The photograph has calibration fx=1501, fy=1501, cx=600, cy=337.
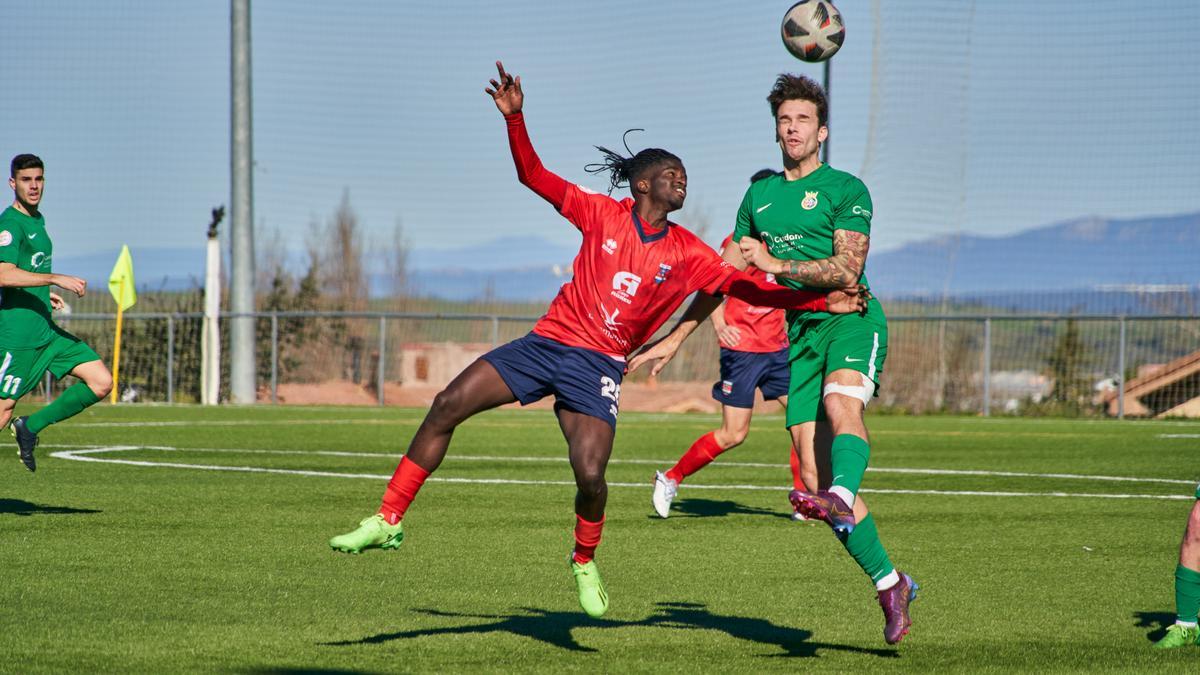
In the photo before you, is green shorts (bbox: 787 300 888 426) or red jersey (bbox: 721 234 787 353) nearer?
green shorts (bbox: 787 300 888 426)

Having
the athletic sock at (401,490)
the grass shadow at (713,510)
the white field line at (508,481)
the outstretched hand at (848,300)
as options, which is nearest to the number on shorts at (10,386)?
the white field line at (508,481)

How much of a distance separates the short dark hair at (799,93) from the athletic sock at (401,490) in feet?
8.42

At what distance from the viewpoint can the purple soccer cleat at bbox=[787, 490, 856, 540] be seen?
6.10 metres

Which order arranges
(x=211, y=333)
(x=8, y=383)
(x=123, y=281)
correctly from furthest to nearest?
(x=211, y=333)
(x=123, y=281)
(x=8, y=383)

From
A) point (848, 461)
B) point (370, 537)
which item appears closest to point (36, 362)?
point (370, 537)

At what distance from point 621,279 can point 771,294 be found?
72 cm

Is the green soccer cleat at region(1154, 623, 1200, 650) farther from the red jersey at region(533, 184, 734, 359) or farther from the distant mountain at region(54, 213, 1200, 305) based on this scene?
the distant mountain at region(54, 213, 1200, 305)

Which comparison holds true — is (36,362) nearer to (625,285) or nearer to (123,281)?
(625,285)

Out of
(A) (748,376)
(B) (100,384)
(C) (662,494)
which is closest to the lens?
(C) (662,494)

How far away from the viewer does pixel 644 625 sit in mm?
7078

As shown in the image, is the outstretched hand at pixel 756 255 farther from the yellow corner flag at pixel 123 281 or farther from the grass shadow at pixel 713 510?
the yellow corner flag at pixel 123 281

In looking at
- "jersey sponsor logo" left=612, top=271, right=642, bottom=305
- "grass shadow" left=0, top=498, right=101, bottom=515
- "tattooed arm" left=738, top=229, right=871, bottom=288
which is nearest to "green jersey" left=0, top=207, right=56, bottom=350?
"grass shadow" left=0, top=498, right=101, bottom=515

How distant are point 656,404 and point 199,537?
902 inches

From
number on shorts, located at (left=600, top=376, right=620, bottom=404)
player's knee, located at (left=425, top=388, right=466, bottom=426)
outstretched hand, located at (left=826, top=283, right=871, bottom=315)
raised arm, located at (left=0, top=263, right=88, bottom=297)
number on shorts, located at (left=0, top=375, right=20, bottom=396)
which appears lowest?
number on shorts, located at (left=0, top=375, right=20, bottom=396)
